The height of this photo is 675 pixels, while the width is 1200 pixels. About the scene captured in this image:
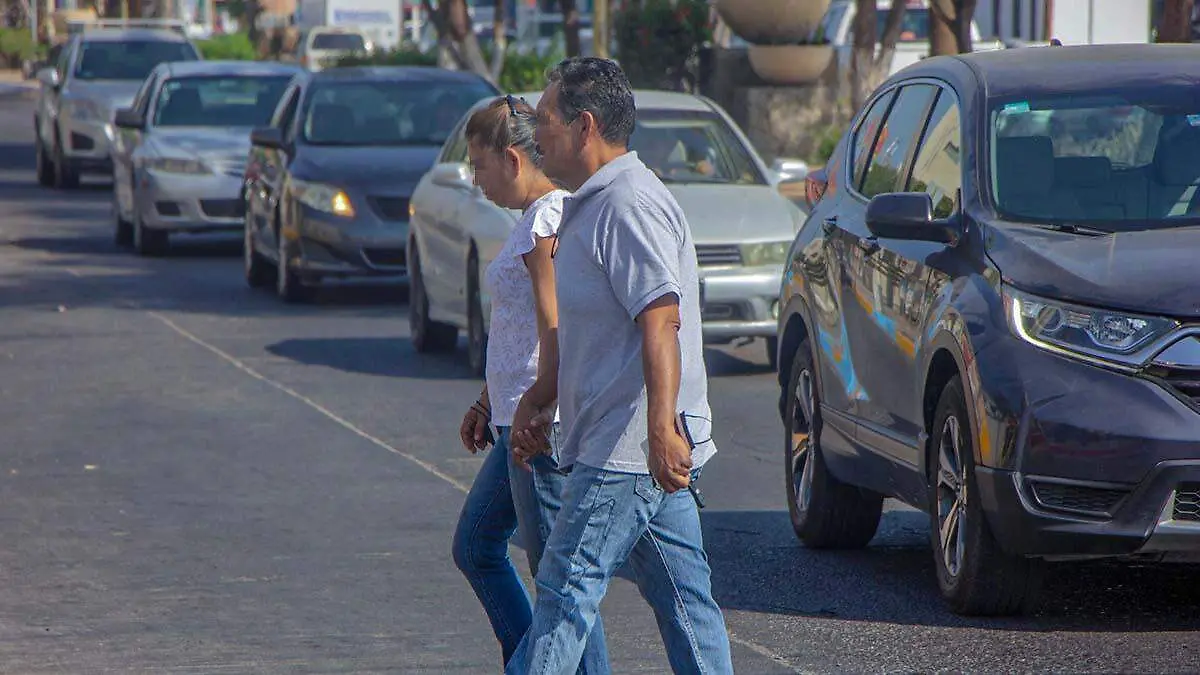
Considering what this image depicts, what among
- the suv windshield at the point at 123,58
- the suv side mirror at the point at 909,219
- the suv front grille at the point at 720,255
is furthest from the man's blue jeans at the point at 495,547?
the suv windshield at the point at 123,58

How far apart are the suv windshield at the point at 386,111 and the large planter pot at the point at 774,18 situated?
6450 millimetres

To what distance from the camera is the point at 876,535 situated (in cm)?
859

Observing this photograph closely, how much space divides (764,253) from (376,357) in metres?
2.67

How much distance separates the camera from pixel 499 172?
5.48 m

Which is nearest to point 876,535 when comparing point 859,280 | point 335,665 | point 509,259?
point 859,280

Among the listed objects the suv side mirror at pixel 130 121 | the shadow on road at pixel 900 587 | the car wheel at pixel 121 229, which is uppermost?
the suv side mirror at pixel 130 121

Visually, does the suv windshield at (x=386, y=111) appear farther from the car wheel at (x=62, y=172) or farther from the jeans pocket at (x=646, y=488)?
the jeans pocket at (x=646, y=488)

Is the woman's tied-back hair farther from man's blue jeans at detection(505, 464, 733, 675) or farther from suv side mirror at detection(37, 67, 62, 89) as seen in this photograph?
suv side mirror at detection(37, 67, 62, 89)

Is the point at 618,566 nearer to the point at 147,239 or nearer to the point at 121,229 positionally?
the point at 147,239

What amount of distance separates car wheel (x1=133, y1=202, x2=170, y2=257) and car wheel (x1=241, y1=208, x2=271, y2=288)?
267cm

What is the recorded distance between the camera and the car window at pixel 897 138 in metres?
7.90

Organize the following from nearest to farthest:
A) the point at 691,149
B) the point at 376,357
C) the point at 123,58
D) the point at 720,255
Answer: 1. the point at 720,255
2. the point at 691,149
3. the point at 376,357
4. the point at 123,58

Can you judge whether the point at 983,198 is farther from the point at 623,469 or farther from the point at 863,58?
the point at 863,58

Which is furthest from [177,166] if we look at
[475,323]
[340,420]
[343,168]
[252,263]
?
[340,420]
